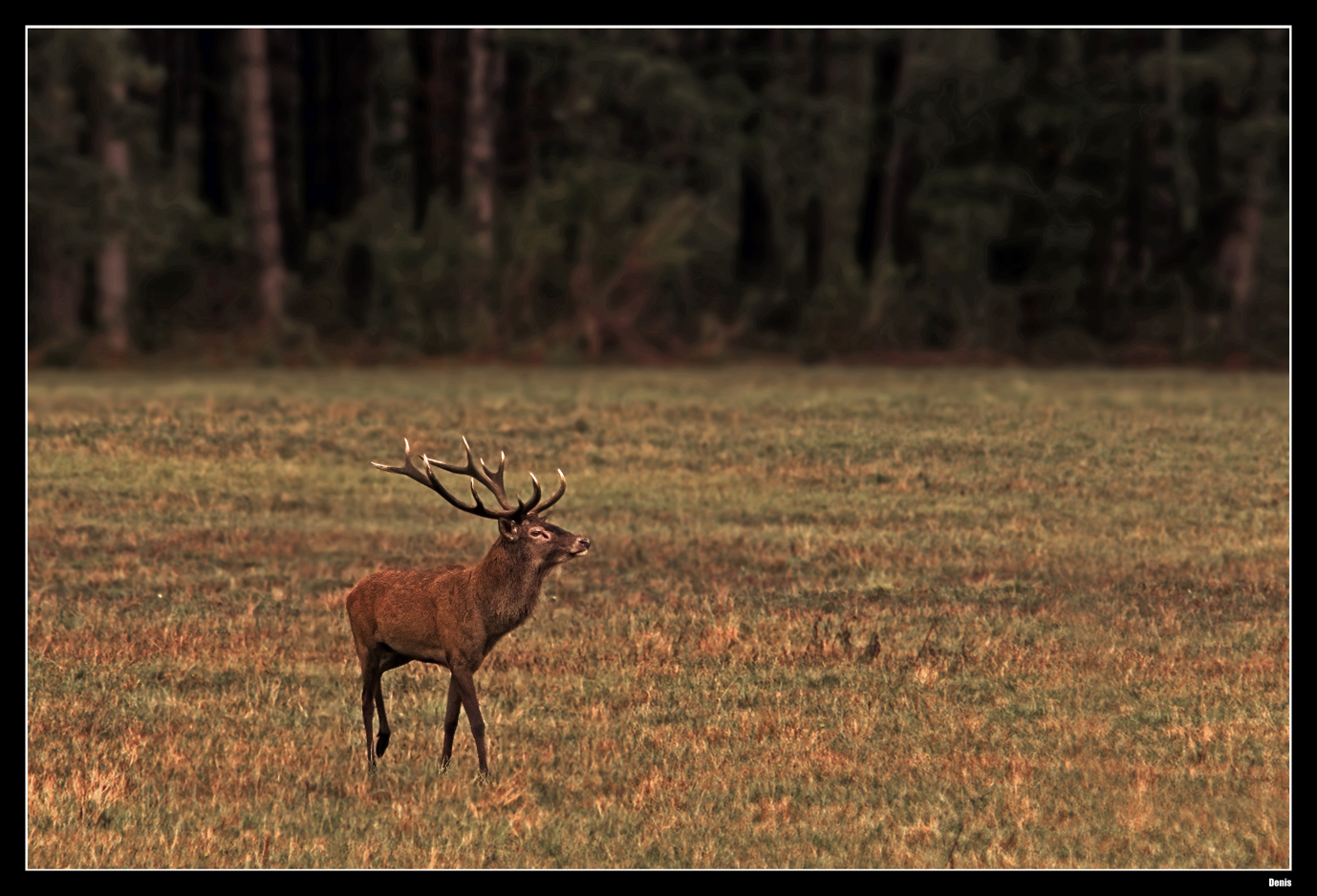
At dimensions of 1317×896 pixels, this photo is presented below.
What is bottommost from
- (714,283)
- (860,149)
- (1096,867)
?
(1096,867)

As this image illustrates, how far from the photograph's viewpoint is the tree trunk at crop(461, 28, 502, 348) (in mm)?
42594

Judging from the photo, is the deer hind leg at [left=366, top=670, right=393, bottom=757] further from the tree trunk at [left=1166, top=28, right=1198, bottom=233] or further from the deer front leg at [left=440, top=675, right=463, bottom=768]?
the tree trunk at [left=1166, top=28, right=1198, bottom=233]

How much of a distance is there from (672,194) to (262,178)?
1229cm

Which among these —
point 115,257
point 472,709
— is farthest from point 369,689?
point 115,257

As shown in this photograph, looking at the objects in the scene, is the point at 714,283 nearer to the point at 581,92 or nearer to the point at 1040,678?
the point at 581,92

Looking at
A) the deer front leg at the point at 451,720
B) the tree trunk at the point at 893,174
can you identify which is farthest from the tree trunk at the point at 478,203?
the deer front leg at the point at 451,720

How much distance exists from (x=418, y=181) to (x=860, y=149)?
14.3 meters

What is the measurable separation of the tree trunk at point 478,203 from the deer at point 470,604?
30608 mm

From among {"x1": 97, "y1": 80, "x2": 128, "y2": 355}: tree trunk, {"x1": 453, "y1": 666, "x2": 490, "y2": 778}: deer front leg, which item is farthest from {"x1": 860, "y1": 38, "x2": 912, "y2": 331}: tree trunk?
{"x1": 453, "y1": 666, "x2": 490, "y2": 778}: deer front leg

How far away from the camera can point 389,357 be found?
136 ft

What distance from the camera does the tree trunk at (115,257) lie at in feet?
138

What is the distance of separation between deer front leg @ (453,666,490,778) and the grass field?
8.8 inches

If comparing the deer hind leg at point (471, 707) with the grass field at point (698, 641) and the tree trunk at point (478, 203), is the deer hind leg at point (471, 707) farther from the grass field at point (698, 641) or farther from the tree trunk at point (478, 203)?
the tree trunk at point (478, 203)

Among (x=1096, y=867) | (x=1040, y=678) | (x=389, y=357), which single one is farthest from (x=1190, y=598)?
(x=389, y=357)
